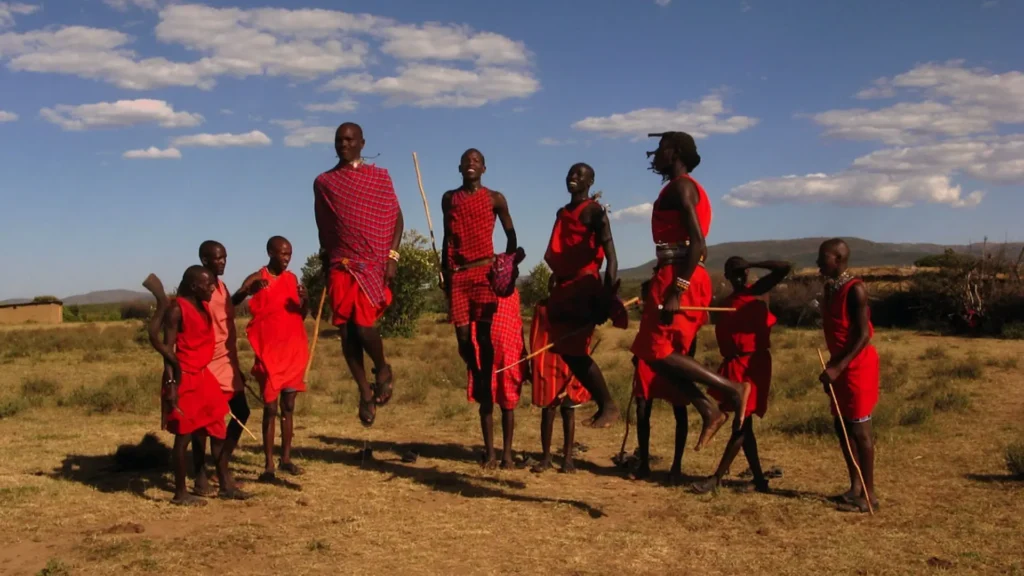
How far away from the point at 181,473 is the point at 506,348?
268 centimetres

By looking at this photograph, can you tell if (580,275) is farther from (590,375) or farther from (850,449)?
(850,449)

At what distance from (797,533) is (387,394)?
3028 mm

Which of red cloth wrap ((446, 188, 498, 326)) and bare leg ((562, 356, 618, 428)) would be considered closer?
bare leg ((562, 356, 618, 428))

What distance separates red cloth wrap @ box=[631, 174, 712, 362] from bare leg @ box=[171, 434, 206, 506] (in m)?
3.20

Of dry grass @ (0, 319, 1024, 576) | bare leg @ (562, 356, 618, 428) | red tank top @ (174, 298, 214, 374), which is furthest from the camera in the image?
bare leg @ (562, 356, 618, 428)

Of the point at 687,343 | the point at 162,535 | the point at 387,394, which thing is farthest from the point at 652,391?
the point at 162,535

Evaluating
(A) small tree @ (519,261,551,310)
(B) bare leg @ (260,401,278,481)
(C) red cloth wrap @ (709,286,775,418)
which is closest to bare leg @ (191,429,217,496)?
(B) bare leg @ (260,401,278,481)

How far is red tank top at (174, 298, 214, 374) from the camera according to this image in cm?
646

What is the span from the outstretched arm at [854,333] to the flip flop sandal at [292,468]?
419 cm

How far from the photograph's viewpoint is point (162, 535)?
5.91 metres

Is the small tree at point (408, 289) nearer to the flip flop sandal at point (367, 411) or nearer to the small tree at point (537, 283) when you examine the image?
the small tree at point (537, 283)

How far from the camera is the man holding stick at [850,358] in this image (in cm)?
619

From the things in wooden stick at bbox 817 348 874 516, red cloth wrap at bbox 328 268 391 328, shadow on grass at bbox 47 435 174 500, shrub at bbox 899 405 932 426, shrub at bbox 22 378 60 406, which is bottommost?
shrub at bbox 22 378 60 406

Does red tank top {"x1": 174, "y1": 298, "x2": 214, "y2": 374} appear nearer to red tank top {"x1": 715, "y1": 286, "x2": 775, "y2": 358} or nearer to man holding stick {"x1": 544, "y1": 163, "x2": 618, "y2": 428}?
man holding stick {"x1": 544, "y1": 163, "x2": 618, "y2": 428}
